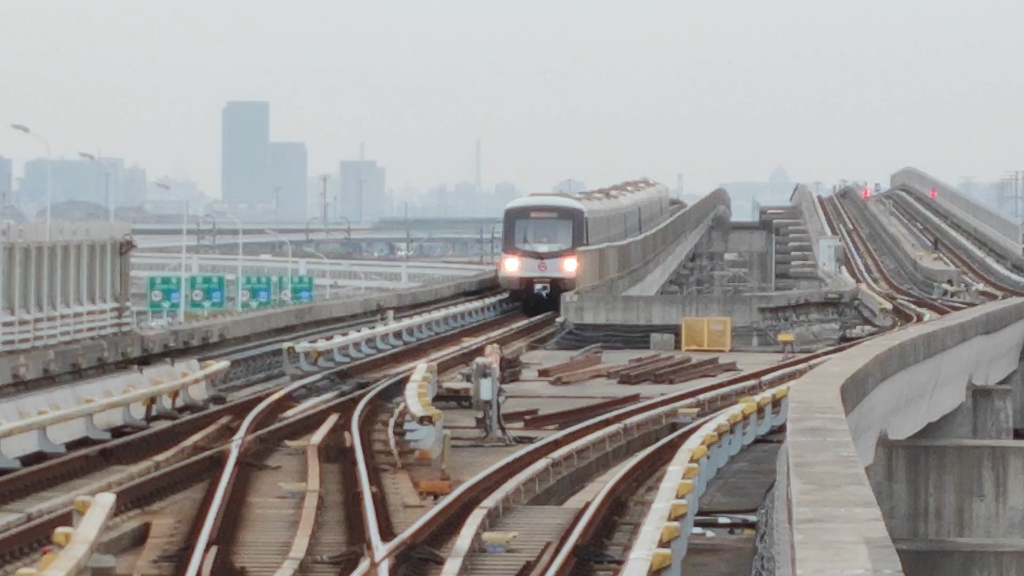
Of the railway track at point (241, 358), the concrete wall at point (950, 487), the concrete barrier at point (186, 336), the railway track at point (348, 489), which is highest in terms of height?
the concrete barrier at point (186, 336)

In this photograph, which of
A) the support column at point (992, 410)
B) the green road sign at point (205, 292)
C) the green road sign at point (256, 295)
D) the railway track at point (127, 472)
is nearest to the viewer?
the railway track at point (127, 472)

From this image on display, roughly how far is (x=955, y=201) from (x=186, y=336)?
64.2 metres

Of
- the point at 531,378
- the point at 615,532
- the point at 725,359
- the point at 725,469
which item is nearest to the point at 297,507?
the point at 615,532

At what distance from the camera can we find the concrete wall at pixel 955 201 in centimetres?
7831

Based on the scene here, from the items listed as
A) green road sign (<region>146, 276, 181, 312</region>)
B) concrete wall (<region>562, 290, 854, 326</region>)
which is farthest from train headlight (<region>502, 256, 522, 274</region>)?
green road sign (<region>146, 276, 181, 312</region>)

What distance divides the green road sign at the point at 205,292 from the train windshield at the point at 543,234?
1046cm

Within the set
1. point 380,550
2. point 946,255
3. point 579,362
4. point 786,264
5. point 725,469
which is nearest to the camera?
point 380,550

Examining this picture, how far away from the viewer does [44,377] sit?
81.4ft

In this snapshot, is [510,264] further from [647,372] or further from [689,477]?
[689,477]

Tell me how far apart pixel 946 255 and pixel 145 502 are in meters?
57.4

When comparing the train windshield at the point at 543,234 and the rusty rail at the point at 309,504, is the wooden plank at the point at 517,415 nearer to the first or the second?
the rusty rail at the point at 309,504

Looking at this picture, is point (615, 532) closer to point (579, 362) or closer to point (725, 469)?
point (725, 469)

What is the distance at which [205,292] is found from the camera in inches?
2202

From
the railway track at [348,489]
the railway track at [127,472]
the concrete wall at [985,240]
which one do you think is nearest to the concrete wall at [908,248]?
the concrete wall at [985,240]
